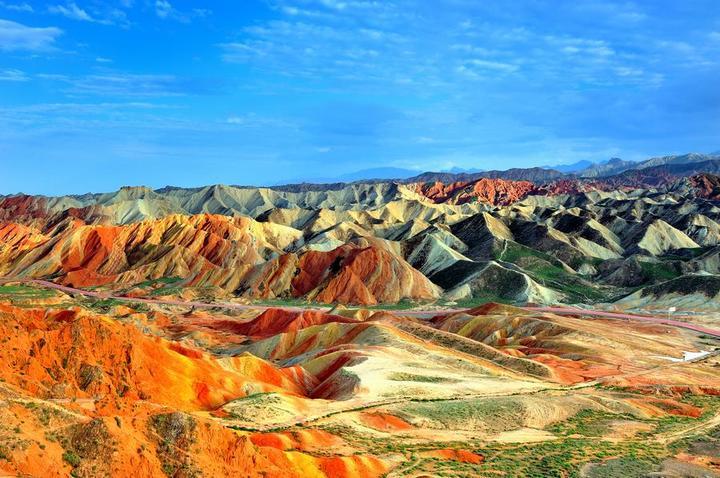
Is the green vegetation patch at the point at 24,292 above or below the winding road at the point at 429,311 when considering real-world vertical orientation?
above

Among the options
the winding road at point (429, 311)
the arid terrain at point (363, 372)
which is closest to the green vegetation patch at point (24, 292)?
the arid terrain at point (363, 372)

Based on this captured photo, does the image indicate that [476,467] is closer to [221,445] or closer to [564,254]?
[221,445]

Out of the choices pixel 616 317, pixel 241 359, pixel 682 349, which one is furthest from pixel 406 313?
pixel 241 359

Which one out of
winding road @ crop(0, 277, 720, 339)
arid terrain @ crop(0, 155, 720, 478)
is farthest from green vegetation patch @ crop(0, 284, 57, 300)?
winding road @ crop(0, 277, 720, 339)

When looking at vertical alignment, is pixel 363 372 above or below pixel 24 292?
below

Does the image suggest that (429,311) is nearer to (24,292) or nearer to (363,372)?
(363,372)

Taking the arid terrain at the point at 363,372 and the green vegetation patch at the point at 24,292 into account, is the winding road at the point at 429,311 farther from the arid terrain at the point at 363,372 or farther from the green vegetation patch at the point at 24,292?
the green vegetation patch at the point at 24,292

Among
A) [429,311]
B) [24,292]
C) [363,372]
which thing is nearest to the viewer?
[363,372]

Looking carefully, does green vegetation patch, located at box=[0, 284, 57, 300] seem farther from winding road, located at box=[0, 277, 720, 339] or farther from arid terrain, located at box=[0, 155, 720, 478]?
winding road, located at box=[0, 277, 720, 339]

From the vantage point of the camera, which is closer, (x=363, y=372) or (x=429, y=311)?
(x=363, y=372)

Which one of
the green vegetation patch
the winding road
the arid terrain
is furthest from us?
the green vegetation patch

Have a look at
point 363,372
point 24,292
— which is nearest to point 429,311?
point 363,372
